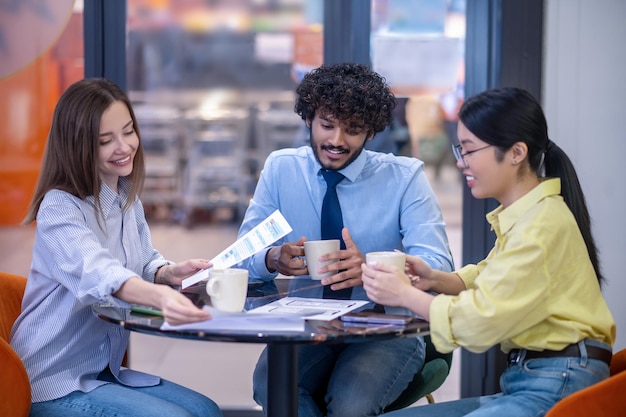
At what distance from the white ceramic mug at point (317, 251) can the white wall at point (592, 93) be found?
4.34ft

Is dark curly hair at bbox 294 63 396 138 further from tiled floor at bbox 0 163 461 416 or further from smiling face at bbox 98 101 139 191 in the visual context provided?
tiled floor at bbox 0 163 461 416

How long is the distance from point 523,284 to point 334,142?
86 cm

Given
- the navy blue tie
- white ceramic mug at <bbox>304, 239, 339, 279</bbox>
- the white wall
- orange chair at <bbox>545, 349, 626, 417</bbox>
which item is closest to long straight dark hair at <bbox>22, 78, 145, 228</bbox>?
white ceramic mug at <bbox>304, 239, 339, 279</bbox>

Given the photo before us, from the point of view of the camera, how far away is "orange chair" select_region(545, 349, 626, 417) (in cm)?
168

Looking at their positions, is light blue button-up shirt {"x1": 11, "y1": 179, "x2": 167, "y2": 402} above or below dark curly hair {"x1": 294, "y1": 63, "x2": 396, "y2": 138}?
below

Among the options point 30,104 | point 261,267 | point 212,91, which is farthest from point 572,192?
point 212,91

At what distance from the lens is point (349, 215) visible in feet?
8.31

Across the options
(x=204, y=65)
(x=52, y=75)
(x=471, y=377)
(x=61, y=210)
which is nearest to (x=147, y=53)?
(x=204, y=65)

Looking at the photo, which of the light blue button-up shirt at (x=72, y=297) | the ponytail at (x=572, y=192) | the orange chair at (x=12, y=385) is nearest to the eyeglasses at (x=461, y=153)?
the ponytail at (x=572, y=192)

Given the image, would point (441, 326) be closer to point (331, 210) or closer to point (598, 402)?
point (598, 402)

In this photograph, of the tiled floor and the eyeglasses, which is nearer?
the eyeglasses

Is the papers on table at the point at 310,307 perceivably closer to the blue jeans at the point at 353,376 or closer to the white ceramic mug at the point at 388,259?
the white ceramic mug at the point at 388,259

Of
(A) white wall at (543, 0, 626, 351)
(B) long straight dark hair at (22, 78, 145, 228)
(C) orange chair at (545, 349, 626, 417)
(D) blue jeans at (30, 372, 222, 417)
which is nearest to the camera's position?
(C) orange chair at (545, 349, 626, 417)

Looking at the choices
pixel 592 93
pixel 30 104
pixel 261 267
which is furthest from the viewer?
pixel 30 104
